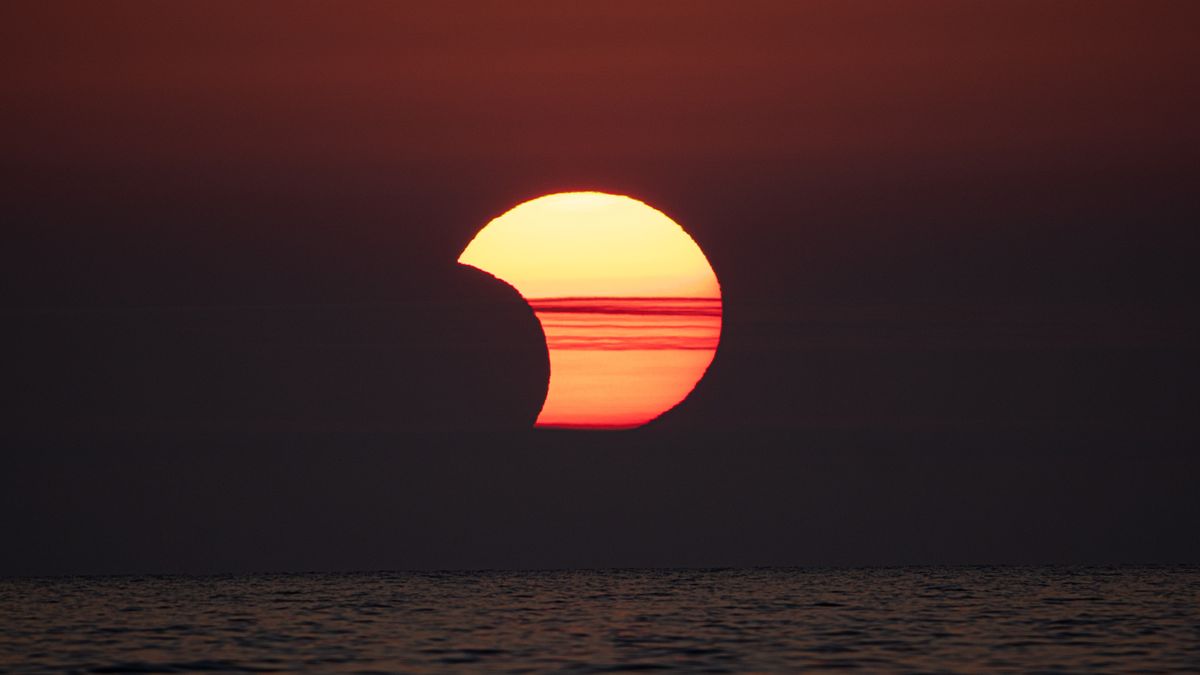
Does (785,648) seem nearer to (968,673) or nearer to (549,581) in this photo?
(968,673)

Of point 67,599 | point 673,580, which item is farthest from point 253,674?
point 673,580

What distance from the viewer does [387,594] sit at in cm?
10125

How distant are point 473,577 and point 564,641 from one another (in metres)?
85.4

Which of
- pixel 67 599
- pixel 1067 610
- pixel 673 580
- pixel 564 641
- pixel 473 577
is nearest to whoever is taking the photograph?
pixel 564 641

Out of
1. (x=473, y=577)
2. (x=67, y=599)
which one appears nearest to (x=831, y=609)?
(x=67, y=599)

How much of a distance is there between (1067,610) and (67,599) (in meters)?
53.4

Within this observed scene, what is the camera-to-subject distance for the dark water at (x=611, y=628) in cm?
5156

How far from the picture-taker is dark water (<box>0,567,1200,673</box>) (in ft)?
169

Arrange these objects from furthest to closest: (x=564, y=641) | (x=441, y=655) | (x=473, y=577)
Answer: (x=473, y=577)
(x=564, y=641)
(x=441, y=655)

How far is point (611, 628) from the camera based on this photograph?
6500cm

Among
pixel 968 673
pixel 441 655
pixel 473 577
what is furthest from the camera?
pixel 473 577

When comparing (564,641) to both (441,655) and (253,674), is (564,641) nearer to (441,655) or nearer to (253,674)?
(441,655)

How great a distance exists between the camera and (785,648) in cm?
5534

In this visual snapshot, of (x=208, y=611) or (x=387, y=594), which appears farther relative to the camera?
(x=387, y=594)
